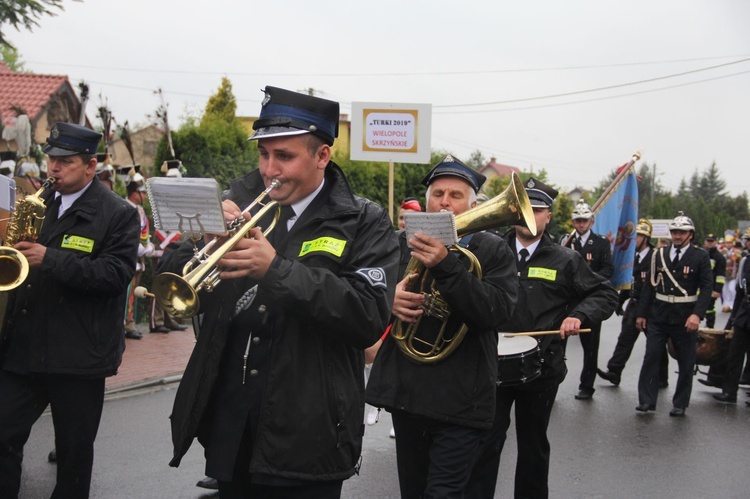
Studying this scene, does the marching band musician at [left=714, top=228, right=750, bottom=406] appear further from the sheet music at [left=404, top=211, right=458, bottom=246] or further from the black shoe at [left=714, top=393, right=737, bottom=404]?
the sheet music at [left=404, top=211, right=458, bottom=246]

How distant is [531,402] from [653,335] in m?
4.83

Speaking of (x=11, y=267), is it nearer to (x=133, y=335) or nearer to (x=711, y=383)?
(x=133, y=335)

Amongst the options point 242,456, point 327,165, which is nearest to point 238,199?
point 327,165

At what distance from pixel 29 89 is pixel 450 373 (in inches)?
878

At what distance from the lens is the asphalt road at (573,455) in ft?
20.0

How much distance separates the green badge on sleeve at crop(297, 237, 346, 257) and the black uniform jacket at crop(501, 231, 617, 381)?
9.99ft

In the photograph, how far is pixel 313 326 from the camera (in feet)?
9.45

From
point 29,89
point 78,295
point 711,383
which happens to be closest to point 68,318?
point 78,295

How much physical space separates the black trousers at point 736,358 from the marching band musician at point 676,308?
3.71 feet

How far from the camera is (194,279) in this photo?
264 cm

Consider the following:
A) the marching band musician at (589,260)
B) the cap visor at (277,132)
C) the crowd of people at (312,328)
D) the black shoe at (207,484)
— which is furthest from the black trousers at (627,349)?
the cap visor at (277,132)

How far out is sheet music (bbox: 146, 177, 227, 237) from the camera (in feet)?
8.67

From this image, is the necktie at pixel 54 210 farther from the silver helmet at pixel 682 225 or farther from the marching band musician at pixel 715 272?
the marching band musician at pixel 715 272

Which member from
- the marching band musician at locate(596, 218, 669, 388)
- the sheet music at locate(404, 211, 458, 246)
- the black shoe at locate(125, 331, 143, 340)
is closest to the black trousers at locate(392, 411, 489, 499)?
the sheet music at locate(404, 211, 458, 246)
